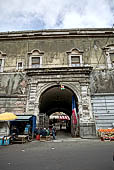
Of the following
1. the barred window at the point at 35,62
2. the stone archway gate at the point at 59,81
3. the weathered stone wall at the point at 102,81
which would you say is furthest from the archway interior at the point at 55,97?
the barred window at the point at 35,62

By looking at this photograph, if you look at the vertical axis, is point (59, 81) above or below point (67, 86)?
above

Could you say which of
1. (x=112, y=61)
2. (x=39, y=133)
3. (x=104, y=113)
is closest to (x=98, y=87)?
(x=104, y=113)

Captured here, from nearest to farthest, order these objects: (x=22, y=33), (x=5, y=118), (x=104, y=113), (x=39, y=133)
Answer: (x=5, y=118) → (x=39, y=133) → (x=104, y=113) → (x=22, y=33)

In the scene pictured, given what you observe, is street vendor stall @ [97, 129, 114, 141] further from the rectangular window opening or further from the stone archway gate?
the rectangular window opening

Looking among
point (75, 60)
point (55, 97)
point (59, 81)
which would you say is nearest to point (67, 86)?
point (59, 81)

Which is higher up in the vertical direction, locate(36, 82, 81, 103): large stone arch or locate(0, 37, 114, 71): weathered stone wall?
locate(0, 37, 114, 71): weathered stone wall

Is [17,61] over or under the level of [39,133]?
over

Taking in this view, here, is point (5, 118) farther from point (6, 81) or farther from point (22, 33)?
point (22, 33)

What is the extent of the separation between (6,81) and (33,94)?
139 inches

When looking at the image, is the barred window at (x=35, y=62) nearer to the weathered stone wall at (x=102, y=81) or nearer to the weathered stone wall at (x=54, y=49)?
the weathered stone wall at (x=54, y=49)

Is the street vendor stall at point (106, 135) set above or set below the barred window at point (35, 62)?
below

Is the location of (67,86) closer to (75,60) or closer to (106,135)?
(75,60)

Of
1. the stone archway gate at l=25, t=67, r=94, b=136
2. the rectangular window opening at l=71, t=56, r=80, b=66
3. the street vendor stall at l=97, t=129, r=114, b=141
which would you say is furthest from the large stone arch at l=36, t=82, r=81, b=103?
the street vendor stall at l=97, t=129, r=114, b=141

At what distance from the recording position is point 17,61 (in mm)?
15398
